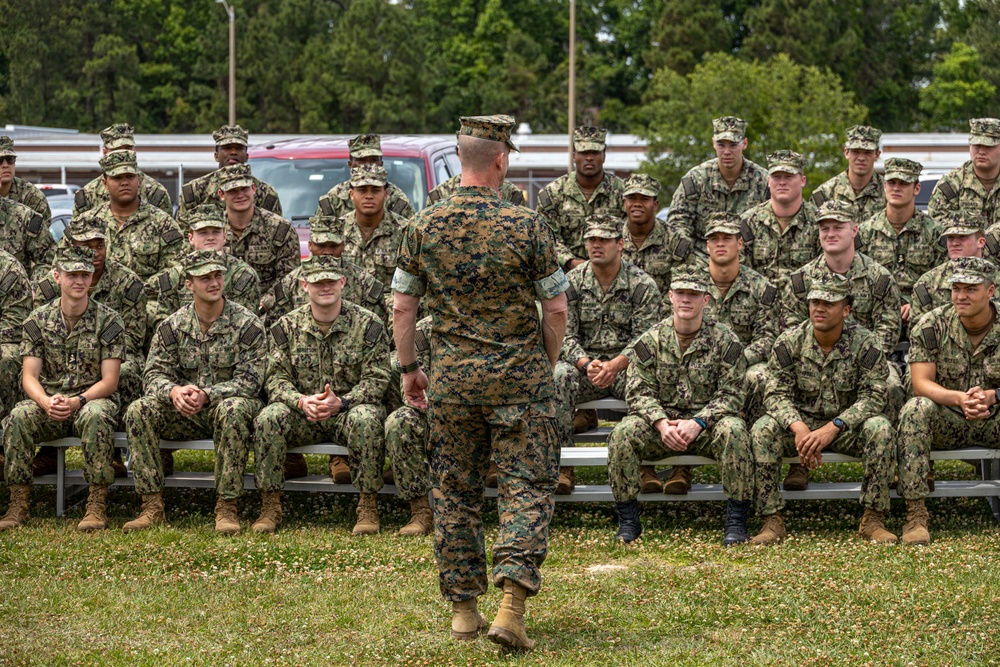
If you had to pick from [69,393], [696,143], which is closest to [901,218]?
[69,393]

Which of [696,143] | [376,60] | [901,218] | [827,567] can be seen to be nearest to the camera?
[827,567]

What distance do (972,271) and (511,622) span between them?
406 cm

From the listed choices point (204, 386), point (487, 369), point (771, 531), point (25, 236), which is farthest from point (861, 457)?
point (25, 236)

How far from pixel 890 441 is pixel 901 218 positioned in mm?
2185

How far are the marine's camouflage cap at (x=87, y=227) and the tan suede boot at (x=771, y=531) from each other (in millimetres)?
4877

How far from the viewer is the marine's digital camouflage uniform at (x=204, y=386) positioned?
9.00 m

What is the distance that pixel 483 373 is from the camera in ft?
20.3

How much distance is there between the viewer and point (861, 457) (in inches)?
340

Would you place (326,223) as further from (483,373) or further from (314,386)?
(483,373)

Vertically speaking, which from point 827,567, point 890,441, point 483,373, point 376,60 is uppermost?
point 376,60

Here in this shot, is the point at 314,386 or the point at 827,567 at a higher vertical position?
the point at 314,386

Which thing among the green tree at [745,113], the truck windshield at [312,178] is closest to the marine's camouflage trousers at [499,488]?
the truck windshield at [312,178]

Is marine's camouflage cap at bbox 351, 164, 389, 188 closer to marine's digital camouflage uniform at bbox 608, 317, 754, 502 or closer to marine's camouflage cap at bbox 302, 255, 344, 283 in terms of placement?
marine's camouflage cap at bbox 302, 255, 344, 283

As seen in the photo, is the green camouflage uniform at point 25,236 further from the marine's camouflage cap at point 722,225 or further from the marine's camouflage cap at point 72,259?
the marine's camouflage cap at point 722,225
